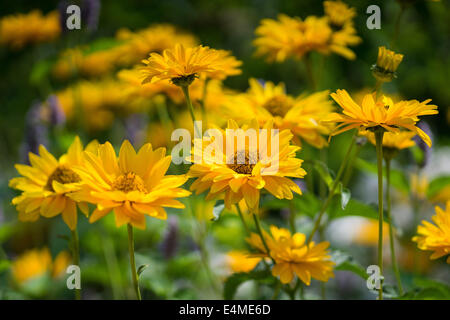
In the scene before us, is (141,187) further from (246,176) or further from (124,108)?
(124,108)

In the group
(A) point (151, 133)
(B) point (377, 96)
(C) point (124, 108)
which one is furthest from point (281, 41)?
(C) point (124, 108)

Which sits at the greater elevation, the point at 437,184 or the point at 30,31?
the point at 30,31

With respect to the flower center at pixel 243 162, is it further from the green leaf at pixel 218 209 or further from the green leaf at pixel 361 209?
the green leaf at pixel 361 209

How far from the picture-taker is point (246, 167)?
62 centimetres

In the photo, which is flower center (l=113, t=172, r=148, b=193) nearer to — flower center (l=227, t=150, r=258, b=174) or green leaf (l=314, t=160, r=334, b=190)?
flower center (l=227, t=150, r=258, b=174)

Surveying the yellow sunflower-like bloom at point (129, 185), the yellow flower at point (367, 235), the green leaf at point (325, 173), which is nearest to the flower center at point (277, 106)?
the green leaf at point (325, 173)

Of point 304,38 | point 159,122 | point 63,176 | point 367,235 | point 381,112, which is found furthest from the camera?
point 159,122

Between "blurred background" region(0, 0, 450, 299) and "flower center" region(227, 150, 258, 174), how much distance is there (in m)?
0.16

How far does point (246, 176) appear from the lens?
1.88 feet

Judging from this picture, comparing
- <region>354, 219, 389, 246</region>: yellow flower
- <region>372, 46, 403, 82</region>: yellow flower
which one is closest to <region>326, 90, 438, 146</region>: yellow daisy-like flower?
<region>372, 46, 403, 82</region>: yellow flower

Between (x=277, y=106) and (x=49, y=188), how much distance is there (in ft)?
1.10

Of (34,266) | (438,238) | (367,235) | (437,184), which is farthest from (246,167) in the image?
(367,235)

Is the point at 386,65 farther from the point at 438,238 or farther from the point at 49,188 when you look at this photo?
the point at 49,188

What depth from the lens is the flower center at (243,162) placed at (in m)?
0.62
